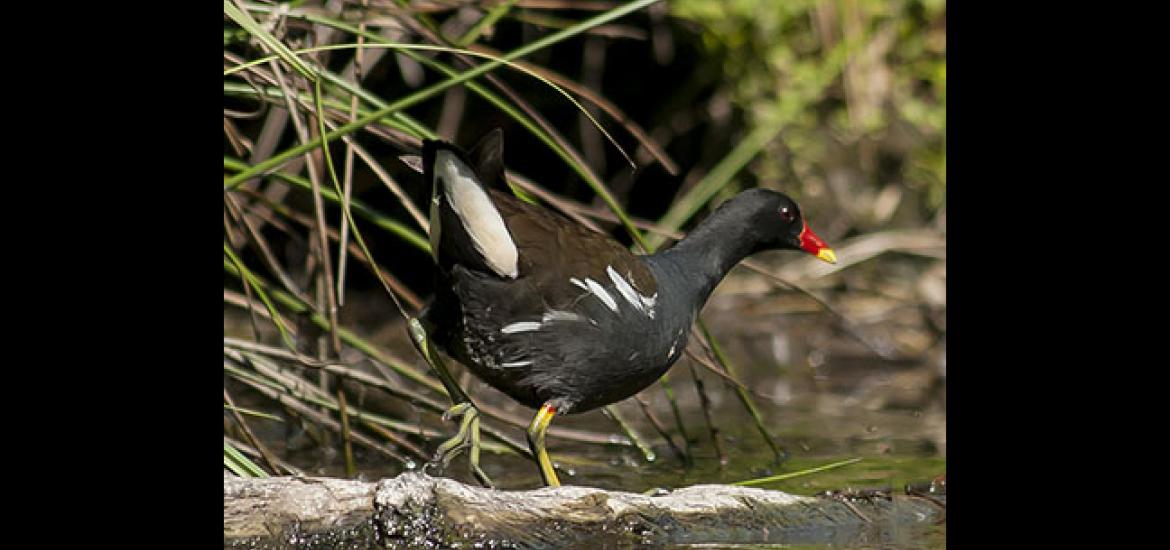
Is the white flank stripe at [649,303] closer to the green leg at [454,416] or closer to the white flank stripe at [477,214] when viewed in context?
the white flank stripe at [477,214]

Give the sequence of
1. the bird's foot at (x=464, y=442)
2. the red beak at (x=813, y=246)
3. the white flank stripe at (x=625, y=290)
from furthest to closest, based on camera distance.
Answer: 1. the red beak at (x=813, y=246)
2. the white flank stripe at (x=625, y=290)
3. the bird's foot at (x=464, y=442)

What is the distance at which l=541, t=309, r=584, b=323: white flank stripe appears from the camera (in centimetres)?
329

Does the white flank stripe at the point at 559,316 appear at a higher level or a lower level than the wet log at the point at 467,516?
higher

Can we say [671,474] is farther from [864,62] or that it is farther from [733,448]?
[864,62]

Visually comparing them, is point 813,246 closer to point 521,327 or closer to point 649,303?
point 649,303

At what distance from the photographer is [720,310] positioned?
21.4ft

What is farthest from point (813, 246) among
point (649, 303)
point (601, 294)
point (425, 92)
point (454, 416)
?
point (425, 92)

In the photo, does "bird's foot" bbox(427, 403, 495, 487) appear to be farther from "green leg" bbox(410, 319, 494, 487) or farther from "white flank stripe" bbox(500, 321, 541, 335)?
"white flank stripe" bbox(500, 321, 541, 335)

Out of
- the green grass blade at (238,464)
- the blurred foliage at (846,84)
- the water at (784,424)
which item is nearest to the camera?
the green grass blade at (238,464)

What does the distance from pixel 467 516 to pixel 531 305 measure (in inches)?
23.8

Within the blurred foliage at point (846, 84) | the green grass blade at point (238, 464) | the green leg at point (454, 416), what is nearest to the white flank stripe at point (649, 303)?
the green leg at point (454, 416)

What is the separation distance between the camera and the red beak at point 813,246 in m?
4.00

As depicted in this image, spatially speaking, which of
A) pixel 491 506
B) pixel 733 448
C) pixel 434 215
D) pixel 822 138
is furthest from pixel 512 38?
pixel 491 506

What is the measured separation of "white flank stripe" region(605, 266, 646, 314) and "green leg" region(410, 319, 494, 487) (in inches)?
16.5
